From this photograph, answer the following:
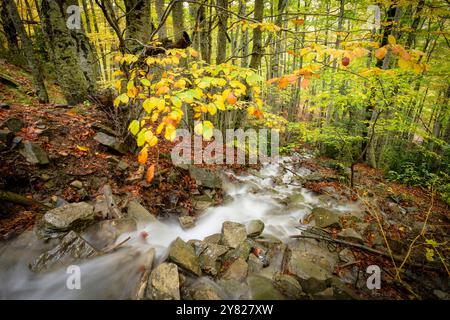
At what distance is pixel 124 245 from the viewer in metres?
3.46

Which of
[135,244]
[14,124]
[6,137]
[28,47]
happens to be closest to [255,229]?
[135,244]

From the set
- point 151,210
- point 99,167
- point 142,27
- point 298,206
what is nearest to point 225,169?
point 298,206

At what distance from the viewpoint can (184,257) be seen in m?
3.18

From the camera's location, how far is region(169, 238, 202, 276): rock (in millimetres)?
3102

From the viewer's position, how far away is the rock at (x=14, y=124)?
3907 mm

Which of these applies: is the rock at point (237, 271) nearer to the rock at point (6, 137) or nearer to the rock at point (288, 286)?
the rock at point (288, 286)

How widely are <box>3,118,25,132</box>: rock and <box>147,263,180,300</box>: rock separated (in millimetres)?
3680

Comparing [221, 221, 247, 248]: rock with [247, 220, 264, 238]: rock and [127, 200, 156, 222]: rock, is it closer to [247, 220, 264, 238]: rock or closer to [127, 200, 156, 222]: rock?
[247, 220, 264, 238]: rock

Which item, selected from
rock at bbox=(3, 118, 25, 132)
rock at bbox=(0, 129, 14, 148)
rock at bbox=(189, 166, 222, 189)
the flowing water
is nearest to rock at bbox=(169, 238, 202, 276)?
the flowing water

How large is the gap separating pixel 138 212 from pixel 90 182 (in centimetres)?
103

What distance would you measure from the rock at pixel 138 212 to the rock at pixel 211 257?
45.0 inches

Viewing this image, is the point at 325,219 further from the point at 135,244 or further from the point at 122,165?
the point at 122,165

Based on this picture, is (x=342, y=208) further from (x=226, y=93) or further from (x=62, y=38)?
(x=62, y=38)

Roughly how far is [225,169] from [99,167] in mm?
3606
